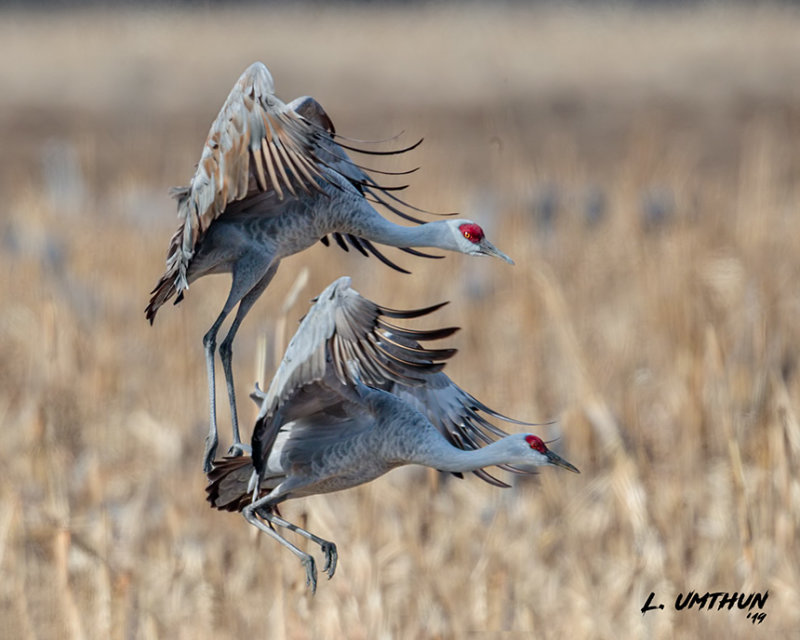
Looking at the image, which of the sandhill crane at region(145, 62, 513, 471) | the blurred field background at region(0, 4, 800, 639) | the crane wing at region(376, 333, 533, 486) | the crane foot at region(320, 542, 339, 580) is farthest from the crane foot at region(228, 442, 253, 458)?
the blurred field background at region(0, 4, 800, 639)

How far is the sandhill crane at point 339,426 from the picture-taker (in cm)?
125

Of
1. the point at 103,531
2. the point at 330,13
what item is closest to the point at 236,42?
the point at 330,13

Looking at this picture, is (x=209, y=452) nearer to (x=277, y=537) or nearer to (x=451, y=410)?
(x=277, y=537)

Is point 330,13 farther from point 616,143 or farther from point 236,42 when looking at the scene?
point 616,143

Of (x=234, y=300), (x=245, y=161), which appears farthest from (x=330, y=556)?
(x=245, y=161)

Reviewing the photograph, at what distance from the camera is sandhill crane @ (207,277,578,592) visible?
4.10 ft

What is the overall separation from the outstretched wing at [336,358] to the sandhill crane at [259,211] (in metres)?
0.06

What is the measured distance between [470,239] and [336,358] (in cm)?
21

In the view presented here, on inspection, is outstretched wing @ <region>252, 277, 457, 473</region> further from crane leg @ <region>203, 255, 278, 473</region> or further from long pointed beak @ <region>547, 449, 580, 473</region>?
long pointed beak @ <region>547, 449, 580, 473</region>

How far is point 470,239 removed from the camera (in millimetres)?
1353

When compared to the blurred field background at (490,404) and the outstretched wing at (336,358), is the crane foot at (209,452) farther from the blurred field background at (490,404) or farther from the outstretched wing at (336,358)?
the blurred field background at (490,404)

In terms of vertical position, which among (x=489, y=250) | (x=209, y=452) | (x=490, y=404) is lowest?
(x=490, y=404)

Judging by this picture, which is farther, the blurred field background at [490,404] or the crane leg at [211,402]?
the blurred field background at [490,404]

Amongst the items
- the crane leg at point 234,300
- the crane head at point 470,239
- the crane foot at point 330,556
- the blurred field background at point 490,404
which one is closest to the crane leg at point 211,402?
the crane leg at point 234,300
